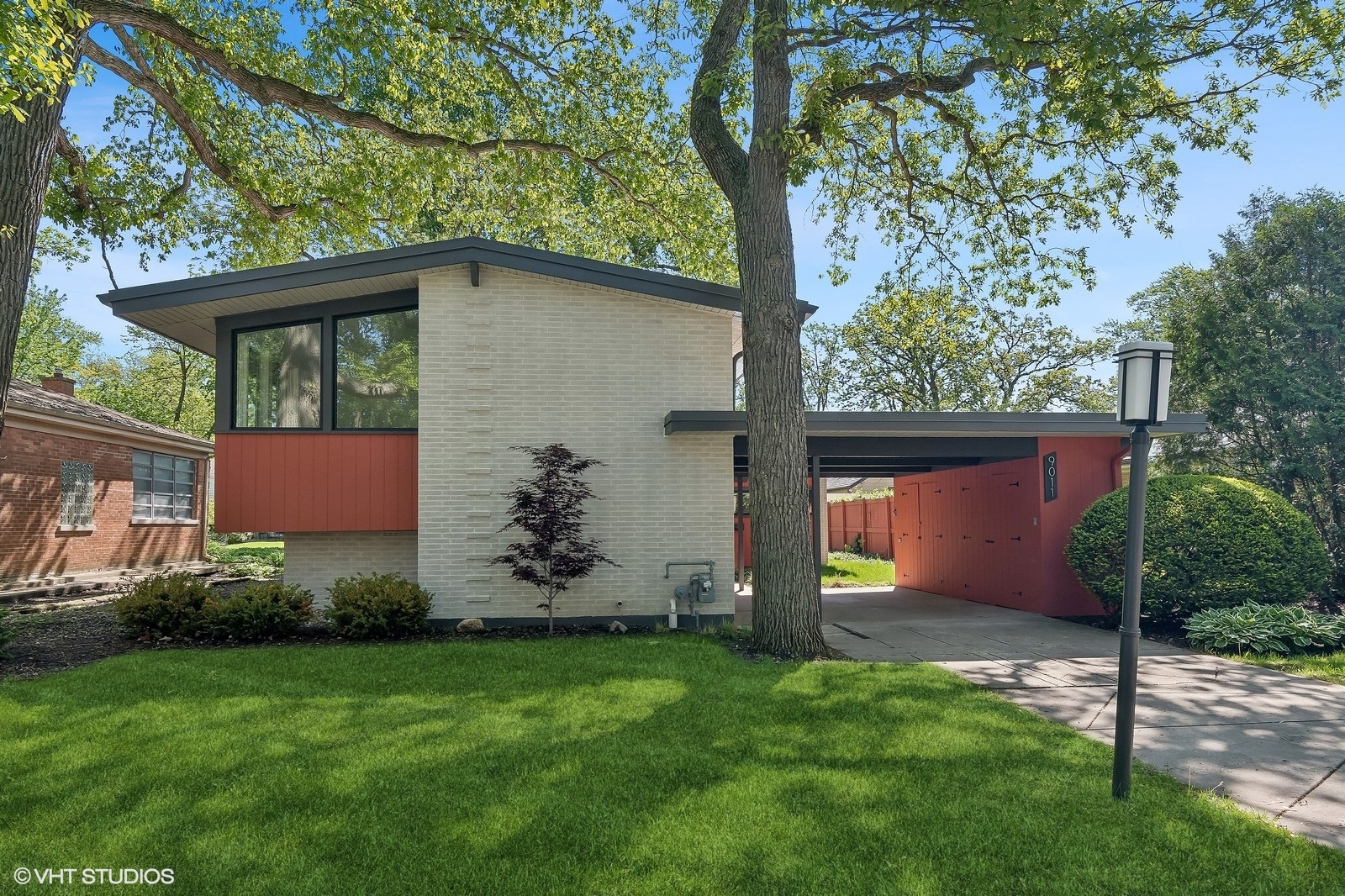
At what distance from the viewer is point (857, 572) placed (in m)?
20.7

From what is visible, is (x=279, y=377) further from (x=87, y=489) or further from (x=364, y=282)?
(x=87, y=489)

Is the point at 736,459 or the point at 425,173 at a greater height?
the point at 425,173

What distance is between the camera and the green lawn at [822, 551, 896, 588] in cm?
1883

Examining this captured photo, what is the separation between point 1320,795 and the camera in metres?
4.29

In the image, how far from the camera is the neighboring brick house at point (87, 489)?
13938 millimetres

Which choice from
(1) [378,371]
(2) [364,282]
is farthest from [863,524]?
(2) [364,282]

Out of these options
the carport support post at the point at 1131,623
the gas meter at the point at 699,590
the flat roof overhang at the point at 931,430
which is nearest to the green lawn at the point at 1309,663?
the flat roof overhang at the point at 931,430

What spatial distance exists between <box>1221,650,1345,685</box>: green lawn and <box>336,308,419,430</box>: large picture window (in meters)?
9.76

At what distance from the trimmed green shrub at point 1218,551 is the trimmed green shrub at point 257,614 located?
9772 millimetres

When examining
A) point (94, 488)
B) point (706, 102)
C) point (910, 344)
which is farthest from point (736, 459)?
point (910, 344)

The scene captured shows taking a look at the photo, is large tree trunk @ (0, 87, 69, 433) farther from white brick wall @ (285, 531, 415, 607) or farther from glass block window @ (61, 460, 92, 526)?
glass block window @ (61, 460, 92, 526)

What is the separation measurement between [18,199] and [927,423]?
30.9ft

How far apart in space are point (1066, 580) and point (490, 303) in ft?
29.2

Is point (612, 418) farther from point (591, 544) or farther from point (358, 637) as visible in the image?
point (358, 637)
